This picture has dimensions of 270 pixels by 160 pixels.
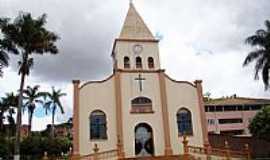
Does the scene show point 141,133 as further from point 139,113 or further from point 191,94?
point 191,94

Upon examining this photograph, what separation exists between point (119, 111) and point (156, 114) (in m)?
2.93

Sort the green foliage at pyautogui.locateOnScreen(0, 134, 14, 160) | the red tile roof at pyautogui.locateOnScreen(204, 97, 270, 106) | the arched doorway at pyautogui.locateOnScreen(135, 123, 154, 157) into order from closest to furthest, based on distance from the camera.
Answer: the arched doorway at pyautogui.locateOnScreen(135, 123, 154, 157) → the green foliage at pyautogui.locateOnScreen(0, 134, 14, 160) → the red tile roof at pyautogui.locateOnScreen(204, 97, 270, 106)

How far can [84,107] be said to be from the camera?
81.3ft

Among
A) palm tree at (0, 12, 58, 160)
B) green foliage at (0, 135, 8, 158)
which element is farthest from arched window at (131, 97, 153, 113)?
green foliage at (0, 135, 8, 158)

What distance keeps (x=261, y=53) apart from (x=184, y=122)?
9.94m

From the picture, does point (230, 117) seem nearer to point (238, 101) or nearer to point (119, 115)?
point (238, 101)

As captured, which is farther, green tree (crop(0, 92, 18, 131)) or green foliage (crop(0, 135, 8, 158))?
green tree (crop(0, 92, 18, 131))

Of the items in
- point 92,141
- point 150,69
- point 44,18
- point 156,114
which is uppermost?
point 44,18

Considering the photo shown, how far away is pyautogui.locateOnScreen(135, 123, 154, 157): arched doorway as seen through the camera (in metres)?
25.0

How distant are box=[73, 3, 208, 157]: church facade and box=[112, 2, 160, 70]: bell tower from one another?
83 mm

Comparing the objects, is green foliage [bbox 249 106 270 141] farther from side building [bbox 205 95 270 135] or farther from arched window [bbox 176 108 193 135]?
side building [bbox 205 95 270 135]

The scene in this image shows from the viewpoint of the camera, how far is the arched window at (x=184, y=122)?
83.6ft

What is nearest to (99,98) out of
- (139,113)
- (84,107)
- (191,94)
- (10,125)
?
(84,107)

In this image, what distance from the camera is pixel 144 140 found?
998 inches
